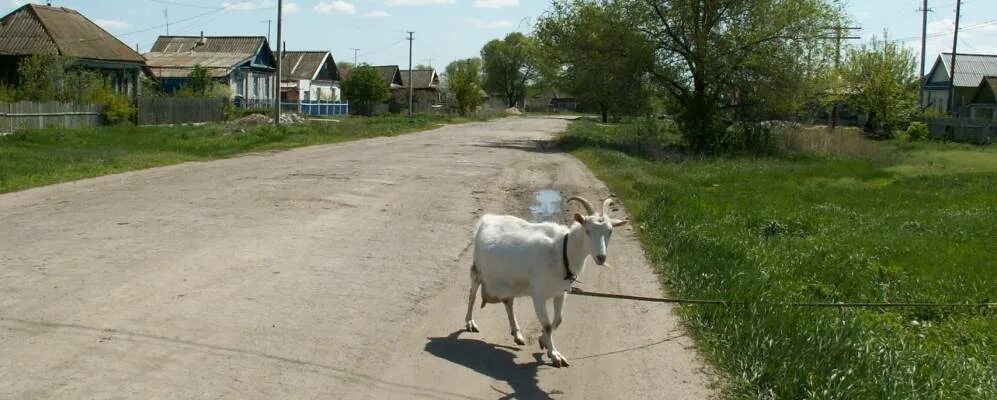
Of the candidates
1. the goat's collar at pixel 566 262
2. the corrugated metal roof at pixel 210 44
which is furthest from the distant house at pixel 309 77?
the goat's collar at pixel 566 262

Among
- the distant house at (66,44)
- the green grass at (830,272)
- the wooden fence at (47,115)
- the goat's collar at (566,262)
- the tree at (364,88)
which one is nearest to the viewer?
the green grass at (830,272)

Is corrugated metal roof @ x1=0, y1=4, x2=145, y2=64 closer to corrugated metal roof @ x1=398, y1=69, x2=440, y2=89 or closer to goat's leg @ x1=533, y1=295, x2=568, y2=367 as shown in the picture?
goat's leg @ x1=533, y1=295, x2=568, y2=367

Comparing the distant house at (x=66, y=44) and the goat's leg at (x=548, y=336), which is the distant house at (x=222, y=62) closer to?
the distant house at (x=66, y=44)

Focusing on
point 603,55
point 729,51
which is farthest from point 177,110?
point 729,51

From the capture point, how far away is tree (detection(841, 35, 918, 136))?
56.8m

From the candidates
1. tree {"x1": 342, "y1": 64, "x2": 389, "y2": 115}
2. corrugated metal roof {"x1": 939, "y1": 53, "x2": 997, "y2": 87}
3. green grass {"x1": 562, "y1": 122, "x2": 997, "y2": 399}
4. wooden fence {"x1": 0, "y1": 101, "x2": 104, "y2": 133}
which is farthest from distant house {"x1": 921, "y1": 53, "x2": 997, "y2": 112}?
wooden fence {"x1": 0, "y1": 101, "x2": 104, "y2": 133}

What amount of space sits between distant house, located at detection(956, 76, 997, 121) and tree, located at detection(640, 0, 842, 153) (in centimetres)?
3859

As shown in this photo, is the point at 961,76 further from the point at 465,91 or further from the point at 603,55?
the point at 603,55

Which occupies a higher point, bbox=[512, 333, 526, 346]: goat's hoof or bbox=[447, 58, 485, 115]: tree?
bbox=[447, 58, 485, 115]: tree

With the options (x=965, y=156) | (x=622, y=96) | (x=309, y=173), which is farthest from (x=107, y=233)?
(x=965, y=156)

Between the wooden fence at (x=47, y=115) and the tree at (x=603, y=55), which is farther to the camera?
the tree at (x=603, y=55)

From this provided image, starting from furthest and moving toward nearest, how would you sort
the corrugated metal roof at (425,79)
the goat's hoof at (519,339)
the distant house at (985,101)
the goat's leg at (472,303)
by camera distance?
the corrugated metal roof at (425,79), the distant house at (985,101), the goat's leg at (472,303), the goat's hoof at (519,339)

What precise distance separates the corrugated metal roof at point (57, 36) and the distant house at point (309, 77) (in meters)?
25.0

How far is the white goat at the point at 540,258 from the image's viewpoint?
7.91 m
